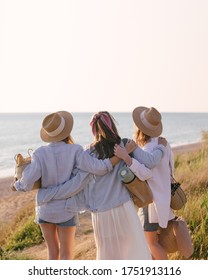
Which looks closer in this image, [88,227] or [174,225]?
[174,225]

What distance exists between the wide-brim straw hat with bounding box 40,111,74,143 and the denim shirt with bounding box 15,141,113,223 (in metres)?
0.06

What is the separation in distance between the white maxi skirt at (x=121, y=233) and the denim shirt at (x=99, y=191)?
0.21 feet

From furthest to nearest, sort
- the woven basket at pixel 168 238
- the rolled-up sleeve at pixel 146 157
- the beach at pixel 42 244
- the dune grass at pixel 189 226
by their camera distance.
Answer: the beach at pixel 42 244 → the dune grass at pixel 189 226 → the woven basket at pixel 168 238 → the rolled-up sleeve at pixel 146 157

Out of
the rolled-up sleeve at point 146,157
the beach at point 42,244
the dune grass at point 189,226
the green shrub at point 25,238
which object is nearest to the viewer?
the rolled-up sleeve at point 146,157

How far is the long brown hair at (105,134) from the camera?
4.32m

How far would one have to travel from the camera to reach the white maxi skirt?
4.36 metres

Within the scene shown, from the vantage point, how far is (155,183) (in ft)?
15.1

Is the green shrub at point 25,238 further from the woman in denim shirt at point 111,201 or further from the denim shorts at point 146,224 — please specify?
the woman in denim shirt at point 111,201

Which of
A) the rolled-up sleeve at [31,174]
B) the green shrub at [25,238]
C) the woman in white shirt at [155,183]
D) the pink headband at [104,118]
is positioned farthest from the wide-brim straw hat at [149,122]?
the green shrub at [25,238]

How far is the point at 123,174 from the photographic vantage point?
14.1 ft
